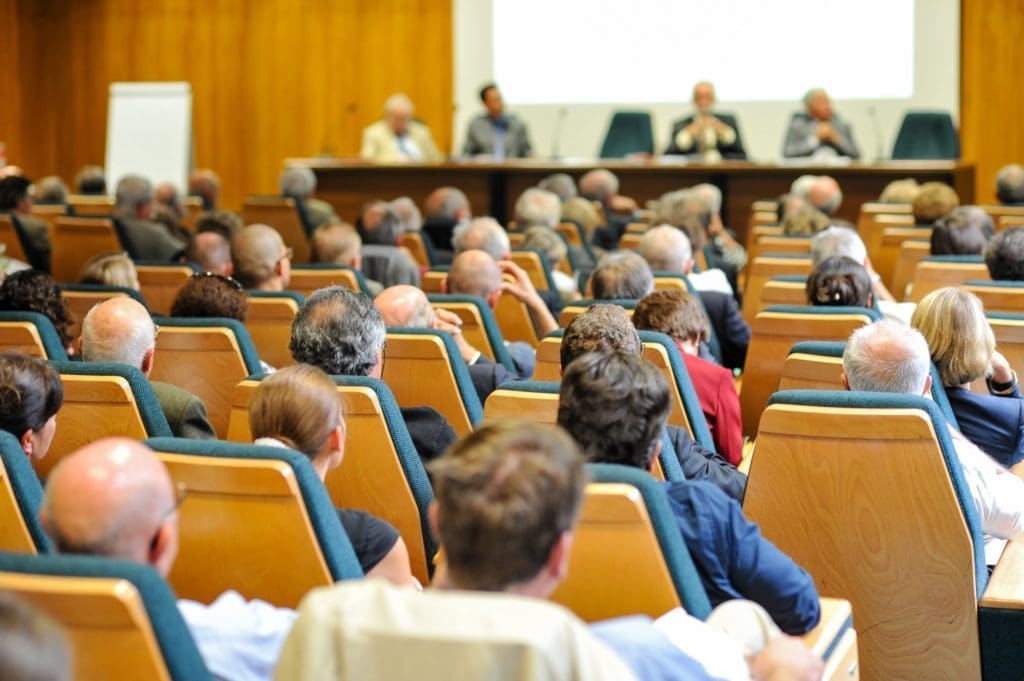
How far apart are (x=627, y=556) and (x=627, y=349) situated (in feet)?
4.07

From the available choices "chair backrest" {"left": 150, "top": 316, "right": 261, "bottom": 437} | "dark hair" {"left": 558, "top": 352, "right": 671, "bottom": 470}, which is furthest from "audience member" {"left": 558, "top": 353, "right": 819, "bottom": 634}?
"chair backrest" {"left": 150, "top": 316, "right": 261, "bottom": 437}

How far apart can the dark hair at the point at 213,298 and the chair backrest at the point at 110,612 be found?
110 inches

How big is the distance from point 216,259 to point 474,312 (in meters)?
2.10

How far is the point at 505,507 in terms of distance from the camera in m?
1.74

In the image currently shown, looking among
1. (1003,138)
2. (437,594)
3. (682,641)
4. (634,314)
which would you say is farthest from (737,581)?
(1003,138)

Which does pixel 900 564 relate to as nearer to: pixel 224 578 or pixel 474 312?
pixel 224 578

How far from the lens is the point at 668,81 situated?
44.8ft

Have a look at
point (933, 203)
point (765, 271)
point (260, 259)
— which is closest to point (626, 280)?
point (260, 259)

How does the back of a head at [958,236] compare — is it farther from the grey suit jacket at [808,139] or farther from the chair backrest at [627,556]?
the grey suit jacket at [808,139]

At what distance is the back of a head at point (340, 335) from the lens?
364cm

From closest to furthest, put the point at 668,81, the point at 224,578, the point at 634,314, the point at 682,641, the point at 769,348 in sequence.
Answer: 1. the point at 682,641
2. the point at 224,578
3. the point at 634,314
4. the point at 769,348
5. the point at 668,81

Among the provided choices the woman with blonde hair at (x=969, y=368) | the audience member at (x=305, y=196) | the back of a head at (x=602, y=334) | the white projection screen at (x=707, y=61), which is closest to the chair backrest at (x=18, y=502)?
the back of a head at (x=602, y=334)

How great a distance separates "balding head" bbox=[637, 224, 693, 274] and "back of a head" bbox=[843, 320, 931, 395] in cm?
288

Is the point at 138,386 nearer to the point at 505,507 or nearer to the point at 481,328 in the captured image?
the point at 481,328
